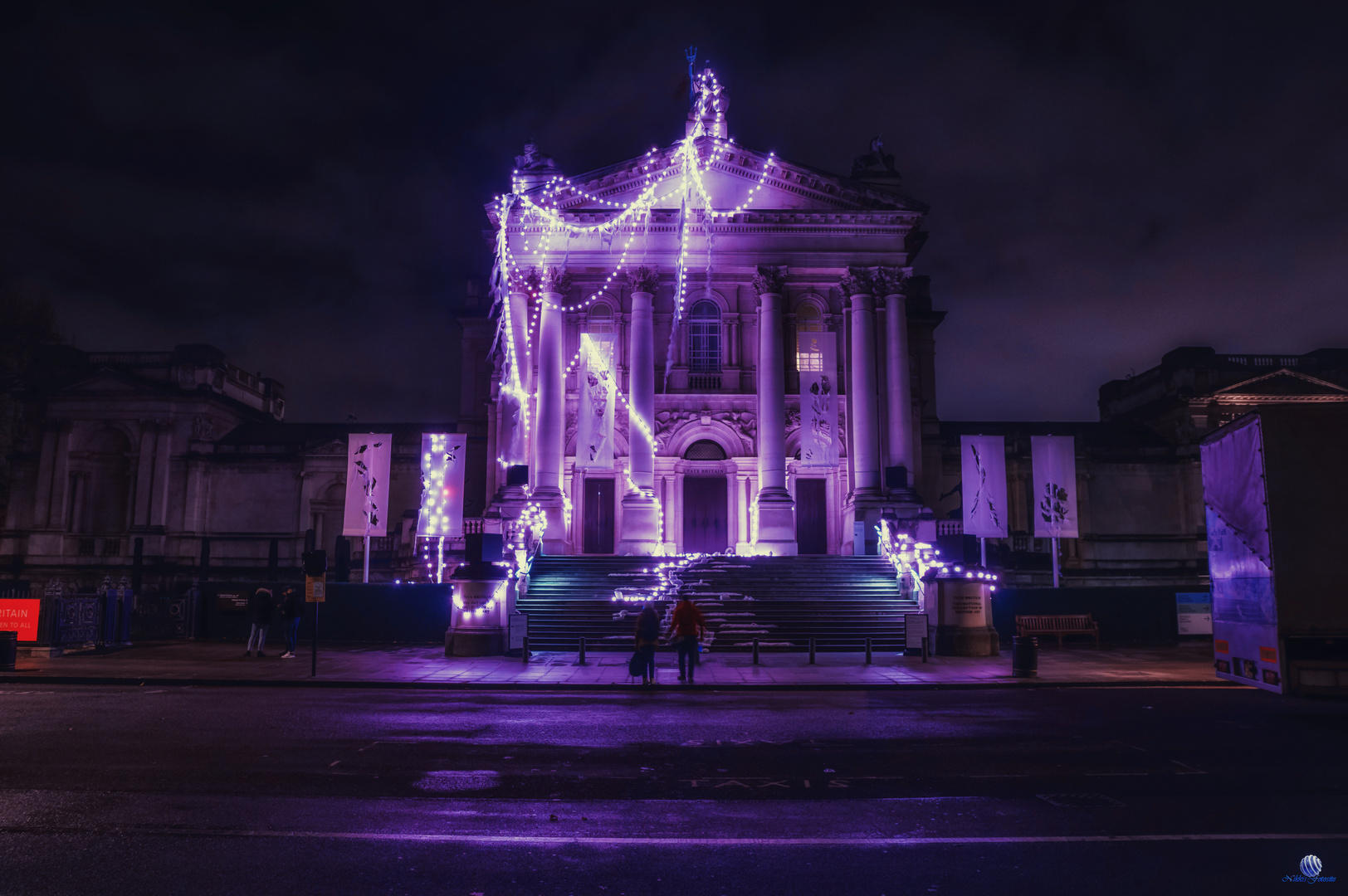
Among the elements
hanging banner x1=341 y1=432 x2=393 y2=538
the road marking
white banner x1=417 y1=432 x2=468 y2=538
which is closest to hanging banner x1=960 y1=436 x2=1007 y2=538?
white banner x1=417 y1=432 x2=468 y2=538

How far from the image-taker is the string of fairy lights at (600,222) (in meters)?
32.8

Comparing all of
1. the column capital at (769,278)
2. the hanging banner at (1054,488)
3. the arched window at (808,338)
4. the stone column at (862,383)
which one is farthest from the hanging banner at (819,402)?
the hanging banner at (1054,488)

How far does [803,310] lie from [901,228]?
16.8 feet

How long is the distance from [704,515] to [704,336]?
25.3ft

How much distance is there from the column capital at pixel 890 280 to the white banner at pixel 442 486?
1775 cm

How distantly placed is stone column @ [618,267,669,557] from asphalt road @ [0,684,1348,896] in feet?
59.9

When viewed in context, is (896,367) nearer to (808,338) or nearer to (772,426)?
(808,338)

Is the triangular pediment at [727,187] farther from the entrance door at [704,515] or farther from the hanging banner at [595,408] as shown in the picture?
the entrance door at [704,515]

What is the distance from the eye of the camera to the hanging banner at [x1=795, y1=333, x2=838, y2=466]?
3097 centimetres

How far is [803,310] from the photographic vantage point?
35.0 m

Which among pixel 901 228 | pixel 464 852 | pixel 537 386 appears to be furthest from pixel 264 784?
pixel 901 228

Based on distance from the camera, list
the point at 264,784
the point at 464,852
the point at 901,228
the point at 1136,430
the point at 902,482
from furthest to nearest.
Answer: the point at 1136,430 < the point at 901,228 < the point at 902,482 < the point at 264,784 < the point at 464,852

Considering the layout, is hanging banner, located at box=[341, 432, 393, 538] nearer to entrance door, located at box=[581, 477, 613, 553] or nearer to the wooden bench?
entrance door, located at box=[581, 477, 613, 553]

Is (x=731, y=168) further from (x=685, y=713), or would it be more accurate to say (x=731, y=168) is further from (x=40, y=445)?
(x=40, y=445)
